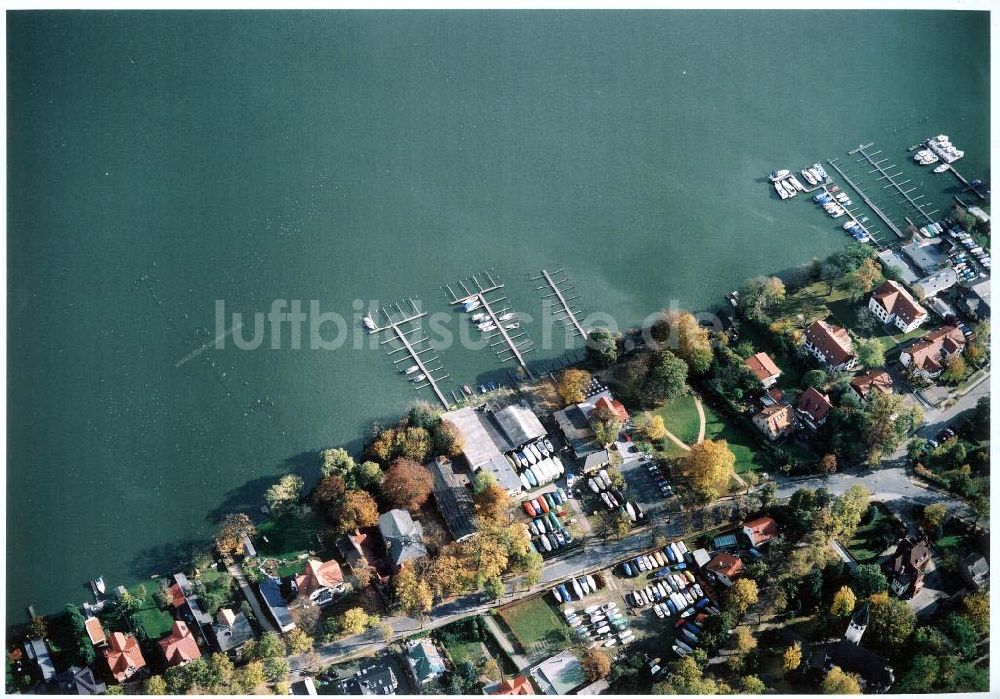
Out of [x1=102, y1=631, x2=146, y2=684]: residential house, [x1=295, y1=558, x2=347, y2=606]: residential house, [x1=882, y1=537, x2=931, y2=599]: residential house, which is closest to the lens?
[x1=102, y1=631, x2=146, y2=684]: residential house

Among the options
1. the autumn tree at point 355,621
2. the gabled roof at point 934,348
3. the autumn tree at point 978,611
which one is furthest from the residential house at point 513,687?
the gabled roof at point 934,348

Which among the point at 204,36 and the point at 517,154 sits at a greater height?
the point at 204,36

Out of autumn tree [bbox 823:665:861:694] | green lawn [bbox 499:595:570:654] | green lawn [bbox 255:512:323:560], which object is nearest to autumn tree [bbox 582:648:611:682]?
A: green lawn [bbox 499:595:570:654]

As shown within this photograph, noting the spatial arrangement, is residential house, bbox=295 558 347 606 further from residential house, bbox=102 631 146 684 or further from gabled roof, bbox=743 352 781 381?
gabled roof, bbox=743 352 781 381

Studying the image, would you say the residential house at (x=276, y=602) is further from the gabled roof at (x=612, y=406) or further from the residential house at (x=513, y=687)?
the gabled roof at (x=612, y=406)

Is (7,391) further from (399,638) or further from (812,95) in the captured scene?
(812,95)
